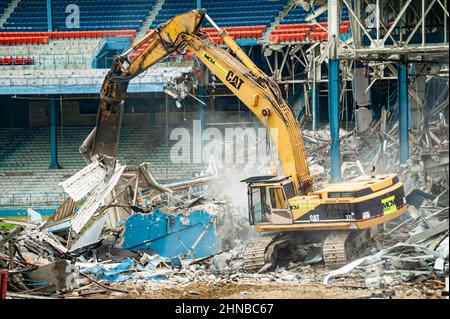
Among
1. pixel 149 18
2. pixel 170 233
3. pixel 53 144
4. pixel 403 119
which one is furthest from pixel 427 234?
pixel 149 18

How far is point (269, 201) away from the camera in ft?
60.1

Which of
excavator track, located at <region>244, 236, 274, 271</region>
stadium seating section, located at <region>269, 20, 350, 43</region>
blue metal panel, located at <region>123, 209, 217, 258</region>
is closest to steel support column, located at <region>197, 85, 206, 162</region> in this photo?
stadium seating section, located at <region>269, 20, 350, 43</region>

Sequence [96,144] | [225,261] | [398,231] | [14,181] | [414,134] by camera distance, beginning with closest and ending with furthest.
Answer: [225,261] < [398,231] < [96,144] < [414,134] < [14,181]

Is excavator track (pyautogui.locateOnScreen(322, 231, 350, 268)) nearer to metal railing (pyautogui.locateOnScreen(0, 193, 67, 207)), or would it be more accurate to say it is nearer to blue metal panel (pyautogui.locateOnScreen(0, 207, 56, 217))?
blue metal panel (pyautogui.locateOnScreen(0, 207, 56, 217))

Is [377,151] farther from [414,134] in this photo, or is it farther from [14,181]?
[14,181]

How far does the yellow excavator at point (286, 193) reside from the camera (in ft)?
58.7

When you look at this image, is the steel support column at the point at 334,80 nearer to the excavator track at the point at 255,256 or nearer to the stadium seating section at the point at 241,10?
the excavator track at the point at 255,256

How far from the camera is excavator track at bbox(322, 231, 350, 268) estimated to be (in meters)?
17.3

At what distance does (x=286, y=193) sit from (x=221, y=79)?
322 centimetres

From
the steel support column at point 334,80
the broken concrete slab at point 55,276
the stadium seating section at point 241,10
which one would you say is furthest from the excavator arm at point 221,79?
the stadium seating section at point 241,10
